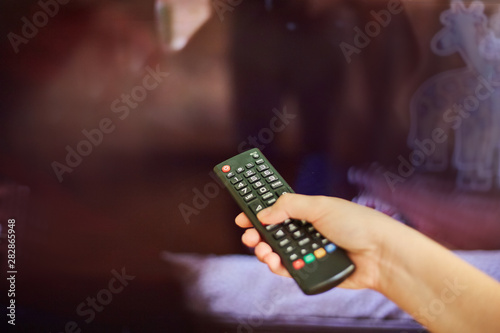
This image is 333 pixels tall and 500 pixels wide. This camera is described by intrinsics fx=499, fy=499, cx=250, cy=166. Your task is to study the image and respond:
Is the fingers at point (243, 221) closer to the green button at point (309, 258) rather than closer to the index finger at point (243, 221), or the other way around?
the index finger at point (243, 221)

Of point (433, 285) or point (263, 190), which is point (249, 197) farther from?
→ point (433, 285)

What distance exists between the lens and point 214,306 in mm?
840

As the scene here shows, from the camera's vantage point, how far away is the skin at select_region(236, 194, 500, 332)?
75 centimetres

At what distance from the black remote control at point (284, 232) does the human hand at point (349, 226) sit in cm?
2

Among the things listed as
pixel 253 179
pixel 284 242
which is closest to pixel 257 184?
pixel 253 179

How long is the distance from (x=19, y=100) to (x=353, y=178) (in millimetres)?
597

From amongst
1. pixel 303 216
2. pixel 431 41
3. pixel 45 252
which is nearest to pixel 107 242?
pixel 45 252

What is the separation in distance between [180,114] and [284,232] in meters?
0.28

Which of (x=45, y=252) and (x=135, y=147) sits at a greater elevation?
(x=135, y=147)

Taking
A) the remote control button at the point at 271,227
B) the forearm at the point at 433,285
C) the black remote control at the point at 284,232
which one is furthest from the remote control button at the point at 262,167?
the forearm at the point at 433,285

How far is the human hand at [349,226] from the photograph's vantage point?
0.78m

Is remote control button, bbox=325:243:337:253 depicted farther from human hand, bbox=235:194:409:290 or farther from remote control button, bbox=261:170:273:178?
remote control button, bbox=261:170:273:178

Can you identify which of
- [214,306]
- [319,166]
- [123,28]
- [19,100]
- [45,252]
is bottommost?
[214,306]

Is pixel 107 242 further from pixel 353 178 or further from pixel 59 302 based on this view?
pixel 353 178
